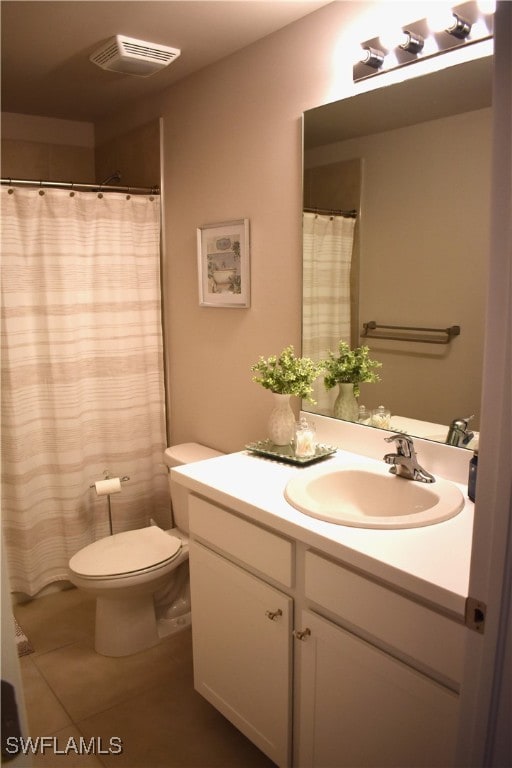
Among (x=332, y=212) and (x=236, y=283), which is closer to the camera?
(x=332, y=212)

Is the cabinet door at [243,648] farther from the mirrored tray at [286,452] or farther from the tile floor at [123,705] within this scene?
the mirrored tray at [286,452]

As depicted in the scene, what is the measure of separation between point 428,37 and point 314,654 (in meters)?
1.79

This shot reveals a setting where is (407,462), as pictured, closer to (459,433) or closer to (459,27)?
(459,433)

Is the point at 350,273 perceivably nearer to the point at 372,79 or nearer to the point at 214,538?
the point at 372,79

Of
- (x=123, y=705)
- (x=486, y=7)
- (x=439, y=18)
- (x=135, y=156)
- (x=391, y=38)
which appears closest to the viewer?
(x=486, y=7)

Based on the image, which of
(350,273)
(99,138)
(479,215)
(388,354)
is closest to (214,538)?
(388,354)

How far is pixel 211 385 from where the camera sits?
2.85 metres

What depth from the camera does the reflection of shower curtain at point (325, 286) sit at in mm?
2111

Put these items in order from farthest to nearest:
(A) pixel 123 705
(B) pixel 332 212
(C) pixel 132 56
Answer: (C) pixel 132 56, (A) pixel 123 705, (B) pixel 332 212

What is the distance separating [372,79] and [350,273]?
628mm

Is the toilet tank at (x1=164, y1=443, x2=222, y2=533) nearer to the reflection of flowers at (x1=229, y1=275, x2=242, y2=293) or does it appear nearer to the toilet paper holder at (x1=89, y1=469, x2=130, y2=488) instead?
the toilet paper holder at (x1=89, y1=469, x2=130, y2=488)

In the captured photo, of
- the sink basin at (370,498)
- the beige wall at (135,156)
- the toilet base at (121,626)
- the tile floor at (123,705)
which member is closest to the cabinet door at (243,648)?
the tile floor at (123,705)

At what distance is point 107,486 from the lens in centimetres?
282

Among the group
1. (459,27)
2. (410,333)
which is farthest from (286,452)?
(459,27)
